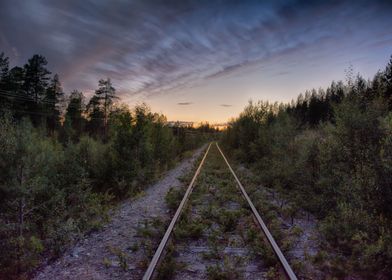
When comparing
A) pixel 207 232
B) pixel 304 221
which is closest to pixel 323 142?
pixel 304 221

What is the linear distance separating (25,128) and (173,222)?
3.63 m

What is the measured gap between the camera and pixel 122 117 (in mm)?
12469

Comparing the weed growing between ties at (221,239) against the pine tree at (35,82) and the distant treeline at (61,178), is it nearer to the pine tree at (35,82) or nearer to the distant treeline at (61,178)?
the distant treeline at (61,178)

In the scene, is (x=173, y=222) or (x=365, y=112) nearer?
(x=173, y=222)

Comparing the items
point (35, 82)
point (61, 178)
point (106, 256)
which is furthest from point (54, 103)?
point (106, 256)

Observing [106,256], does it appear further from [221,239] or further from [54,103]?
[54,103]

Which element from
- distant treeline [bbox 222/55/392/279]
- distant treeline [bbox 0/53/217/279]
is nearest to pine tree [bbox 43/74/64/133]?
distant treeline [bbox 0/53/217/279]

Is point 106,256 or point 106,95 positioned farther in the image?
point 106,95

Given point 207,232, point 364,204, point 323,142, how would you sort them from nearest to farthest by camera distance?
1. point 364,204
2. point 207,232
3. point 323,142

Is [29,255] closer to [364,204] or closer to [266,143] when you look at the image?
[364,204]

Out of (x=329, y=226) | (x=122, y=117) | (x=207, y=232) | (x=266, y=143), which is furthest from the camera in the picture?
(x=266, y=143)

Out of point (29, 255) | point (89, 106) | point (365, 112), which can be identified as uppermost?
point (89, 106)

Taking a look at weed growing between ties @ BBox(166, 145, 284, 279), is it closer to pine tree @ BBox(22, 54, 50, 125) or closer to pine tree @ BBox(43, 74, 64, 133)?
pine tree @ BBox(22, 54, 50, 125)

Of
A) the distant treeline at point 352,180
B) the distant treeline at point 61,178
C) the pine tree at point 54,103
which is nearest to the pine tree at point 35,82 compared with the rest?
the pine tree at point 54,103
